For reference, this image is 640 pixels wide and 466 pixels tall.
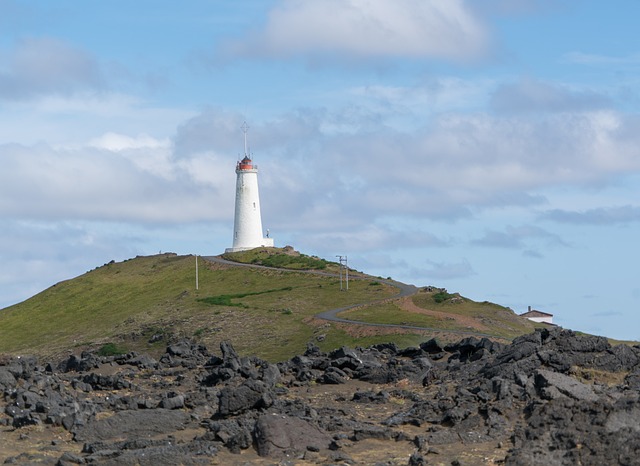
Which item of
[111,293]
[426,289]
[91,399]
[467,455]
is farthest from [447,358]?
[111,293]

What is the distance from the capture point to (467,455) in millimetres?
→ 33344

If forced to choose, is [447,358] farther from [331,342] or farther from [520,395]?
[331,342]

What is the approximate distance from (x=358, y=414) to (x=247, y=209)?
97.2 m

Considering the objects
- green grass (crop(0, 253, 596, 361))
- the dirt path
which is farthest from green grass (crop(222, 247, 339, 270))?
the dirt path

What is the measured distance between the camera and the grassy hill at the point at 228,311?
8844 centimetres

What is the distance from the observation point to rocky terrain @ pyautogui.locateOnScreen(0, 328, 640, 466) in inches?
1305

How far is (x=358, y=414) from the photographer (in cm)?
4150

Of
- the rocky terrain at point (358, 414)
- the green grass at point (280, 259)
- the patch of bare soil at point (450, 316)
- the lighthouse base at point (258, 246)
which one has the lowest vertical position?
the rocky terrain at point (358, 414)

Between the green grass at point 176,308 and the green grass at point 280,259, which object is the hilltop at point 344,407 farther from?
the green grass at point 280,259

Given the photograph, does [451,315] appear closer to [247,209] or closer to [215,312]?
[215,312]

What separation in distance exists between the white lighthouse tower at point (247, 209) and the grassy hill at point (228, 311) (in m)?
4.13

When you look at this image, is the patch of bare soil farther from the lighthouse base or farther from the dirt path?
the lighthouse base

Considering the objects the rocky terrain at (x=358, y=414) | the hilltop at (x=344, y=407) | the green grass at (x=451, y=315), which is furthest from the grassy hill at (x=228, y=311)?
the rocky terrain at (x=358, y=414)

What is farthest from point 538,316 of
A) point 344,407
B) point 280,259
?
point 344,407
